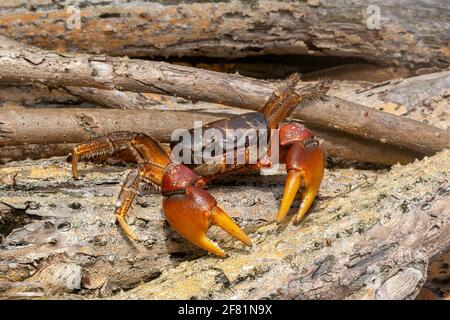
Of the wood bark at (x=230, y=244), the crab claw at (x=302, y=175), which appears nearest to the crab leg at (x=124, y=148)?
the wood bark at (x=230, y=244)

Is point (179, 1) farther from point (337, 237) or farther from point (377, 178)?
point (337, 237)

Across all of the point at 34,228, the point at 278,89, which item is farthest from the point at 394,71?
the point at 34,228

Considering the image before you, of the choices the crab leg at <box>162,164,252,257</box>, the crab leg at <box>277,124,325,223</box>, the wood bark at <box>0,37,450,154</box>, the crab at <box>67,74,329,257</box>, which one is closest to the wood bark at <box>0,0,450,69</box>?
the wood bark at <box>0,37,450,154</box>
